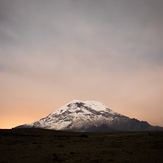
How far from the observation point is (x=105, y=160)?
33.6 metres

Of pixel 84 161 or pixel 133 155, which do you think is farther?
pixel 133 155

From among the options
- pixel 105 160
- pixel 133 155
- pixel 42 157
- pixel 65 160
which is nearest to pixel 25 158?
pixel 42 157

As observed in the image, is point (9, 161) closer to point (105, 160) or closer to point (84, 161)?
point (84, 161)

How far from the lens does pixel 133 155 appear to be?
36.9 meters

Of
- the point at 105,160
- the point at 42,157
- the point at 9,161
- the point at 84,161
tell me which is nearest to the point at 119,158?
the point at 105,160

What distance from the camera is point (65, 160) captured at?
34.8 m

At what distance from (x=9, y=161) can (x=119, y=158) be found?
13429 mm

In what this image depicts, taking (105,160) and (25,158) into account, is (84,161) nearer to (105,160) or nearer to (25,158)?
(105,160)

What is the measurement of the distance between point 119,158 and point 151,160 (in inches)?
162

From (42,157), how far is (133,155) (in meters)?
11.8

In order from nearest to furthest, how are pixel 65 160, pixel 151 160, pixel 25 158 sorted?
pixel 151 160 < pixel 65 160 < pixel 25 158

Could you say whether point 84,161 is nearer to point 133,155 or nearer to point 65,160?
point 65,160

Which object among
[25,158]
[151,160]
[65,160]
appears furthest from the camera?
[25,158]

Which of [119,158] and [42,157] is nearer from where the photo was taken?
[119,158]
